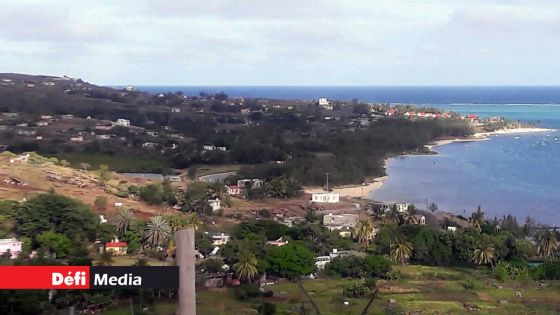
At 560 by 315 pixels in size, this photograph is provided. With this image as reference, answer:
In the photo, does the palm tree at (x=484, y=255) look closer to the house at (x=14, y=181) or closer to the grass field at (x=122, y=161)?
the house at (x=14, y=181)

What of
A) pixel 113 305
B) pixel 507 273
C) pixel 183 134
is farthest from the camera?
pixel 183 134

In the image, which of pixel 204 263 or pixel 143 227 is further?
pixel 143 227

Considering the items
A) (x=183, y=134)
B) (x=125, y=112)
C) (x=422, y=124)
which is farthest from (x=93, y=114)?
(x=422, y=124)

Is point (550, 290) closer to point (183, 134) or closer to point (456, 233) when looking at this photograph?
point (456, 233)

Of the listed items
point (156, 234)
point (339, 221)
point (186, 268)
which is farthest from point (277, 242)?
point (186, 268)

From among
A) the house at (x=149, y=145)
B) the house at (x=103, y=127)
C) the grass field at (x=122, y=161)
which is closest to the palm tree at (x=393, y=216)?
the grass field at (x=122, y=161)
